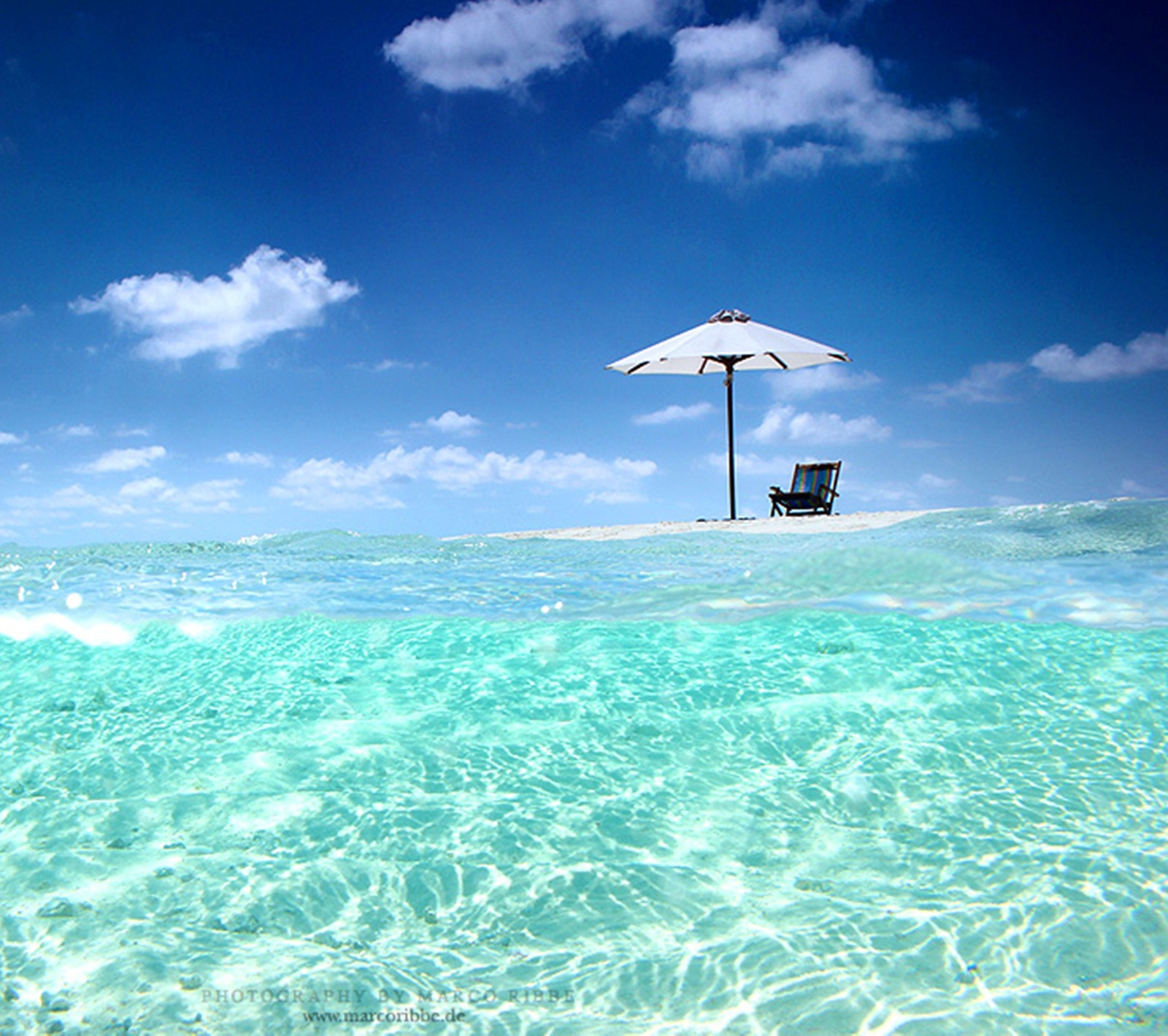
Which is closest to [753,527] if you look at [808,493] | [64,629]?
[808,493]

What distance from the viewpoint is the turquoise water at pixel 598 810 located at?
2.61m

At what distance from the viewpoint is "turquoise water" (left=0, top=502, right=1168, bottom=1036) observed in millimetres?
2613

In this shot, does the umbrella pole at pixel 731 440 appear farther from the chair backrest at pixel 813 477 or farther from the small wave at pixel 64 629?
the small wave at pixel 64 629

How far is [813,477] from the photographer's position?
15.9 metres

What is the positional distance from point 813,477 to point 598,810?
13149 millimetres

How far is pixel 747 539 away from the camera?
11.9 m

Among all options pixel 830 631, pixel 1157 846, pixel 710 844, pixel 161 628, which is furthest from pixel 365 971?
pixel 161 628

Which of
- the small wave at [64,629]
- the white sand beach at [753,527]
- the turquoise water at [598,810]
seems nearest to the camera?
the turquoise water at [598,810]

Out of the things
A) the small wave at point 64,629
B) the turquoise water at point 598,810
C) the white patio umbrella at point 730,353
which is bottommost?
the turquoise water at point 598,810

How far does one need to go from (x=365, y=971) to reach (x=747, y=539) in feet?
32.4

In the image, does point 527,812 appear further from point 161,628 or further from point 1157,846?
point 161,628

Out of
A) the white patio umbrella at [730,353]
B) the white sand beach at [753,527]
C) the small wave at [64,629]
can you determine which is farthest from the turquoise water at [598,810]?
the white patio umbrella at [730,353]

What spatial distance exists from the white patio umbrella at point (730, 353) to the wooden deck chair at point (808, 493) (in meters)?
0.96

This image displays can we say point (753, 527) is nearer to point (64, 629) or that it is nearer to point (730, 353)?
point (730, 353)
